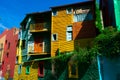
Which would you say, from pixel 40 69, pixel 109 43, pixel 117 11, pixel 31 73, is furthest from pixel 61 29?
pixel 109 43

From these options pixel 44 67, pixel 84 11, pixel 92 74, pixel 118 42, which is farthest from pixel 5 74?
pixel 118 42

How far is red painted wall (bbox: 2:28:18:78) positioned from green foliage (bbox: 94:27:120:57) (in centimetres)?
2490

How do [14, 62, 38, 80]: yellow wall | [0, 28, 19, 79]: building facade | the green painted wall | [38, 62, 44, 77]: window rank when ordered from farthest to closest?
[0, 28, 19, 79]: building facade, [14, 62, 38, 80]: yellow wall, [38, 62, 44, 77]: window, the green painted wall

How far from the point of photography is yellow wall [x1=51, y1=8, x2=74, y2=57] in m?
36.8

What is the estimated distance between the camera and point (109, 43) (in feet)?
82.4

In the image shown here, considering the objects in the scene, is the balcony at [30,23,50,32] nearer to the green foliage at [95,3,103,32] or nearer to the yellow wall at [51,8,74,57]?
the yellow wall at [51,8,74,57]

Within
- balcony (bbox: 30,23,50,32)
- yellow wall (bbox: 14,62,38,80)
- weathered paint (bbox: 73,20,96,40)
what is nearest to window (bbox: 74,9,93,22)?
weathered paint (bbox: 73,20,96,40)

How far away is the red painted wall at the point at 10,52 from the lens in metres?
47.9

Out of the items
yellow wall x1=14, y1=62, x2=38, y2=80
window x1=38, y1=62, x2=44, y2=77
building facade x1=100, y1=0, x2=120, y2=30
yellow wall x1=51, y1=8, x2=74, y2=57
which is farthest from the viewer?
yellow wall x1=14, y1=62, x2=38, y2=80

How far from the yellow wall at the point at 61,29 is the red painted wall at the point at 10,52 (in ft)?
40.5

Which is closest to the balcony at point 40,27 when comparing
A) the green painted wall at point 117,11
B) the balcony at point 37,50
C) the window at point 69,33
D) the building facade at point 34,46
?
the building facade at point 34,46

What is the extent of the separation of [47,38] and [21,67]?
7270mm

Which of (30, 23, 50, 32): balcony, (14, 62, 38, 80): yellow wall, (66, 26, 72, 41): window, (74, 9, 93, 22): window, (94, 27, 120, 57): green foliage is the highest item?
(74, 9, 93, 22): window

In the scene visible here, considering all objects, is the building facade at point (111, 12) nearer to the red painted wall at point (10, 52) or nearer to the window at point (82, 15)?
the window at point (82, 15)
